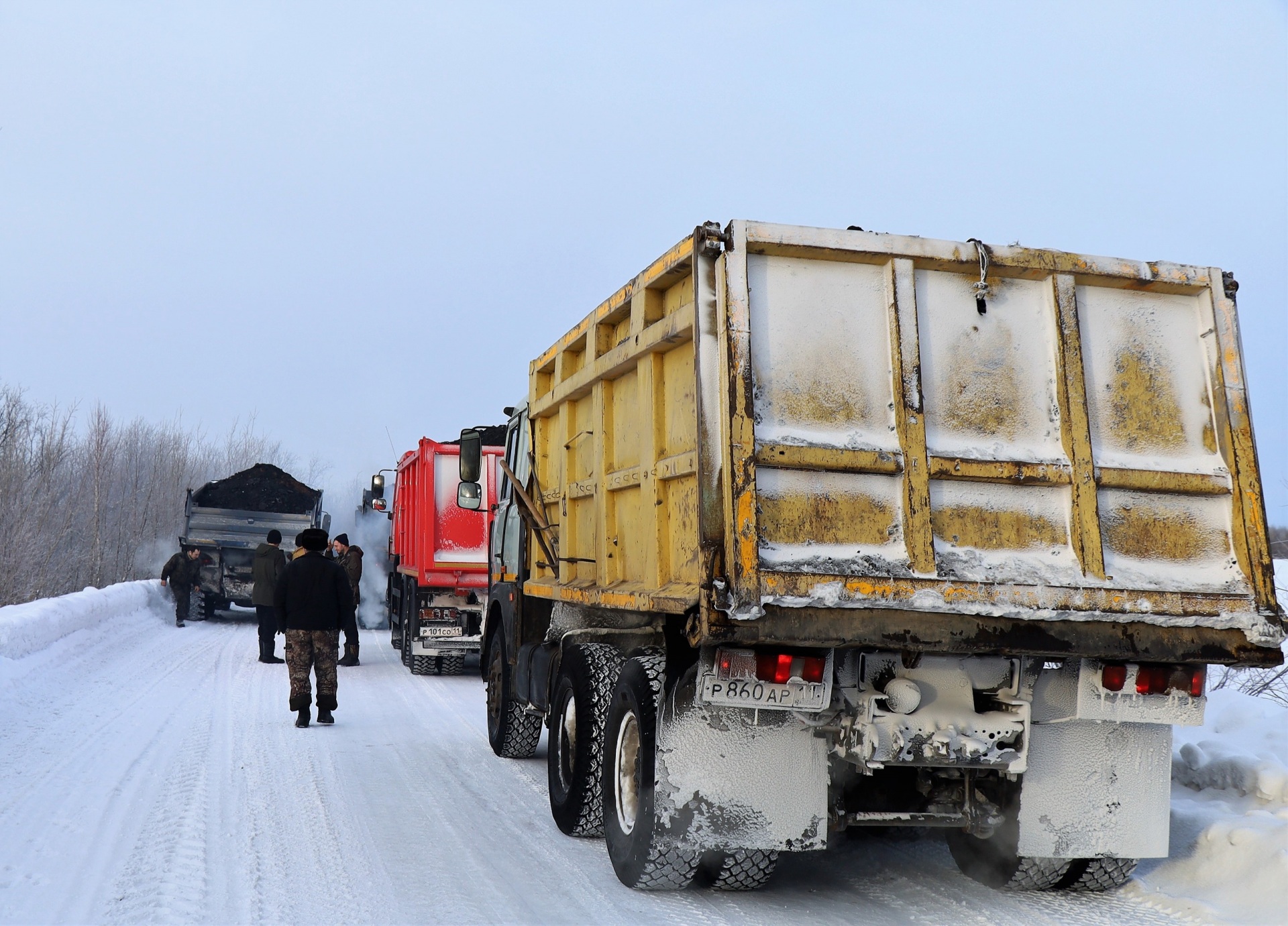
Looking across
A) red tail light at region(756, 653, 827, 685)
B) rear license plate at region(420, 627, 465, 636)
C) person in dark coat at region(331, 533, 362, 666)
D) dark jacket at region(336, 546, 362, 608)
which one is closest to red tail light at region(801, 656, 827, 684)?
red tail light at region(756, 653, 827, 685)

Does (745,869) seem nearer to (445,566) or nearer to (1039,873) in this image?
(1039,873)

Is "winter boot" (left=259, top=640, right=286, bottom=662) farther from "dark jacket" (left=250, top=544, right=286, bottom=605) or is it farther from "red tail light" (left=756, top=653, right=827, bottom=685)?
"red tail light" (left=756, top=653, right=827, bottom=685)

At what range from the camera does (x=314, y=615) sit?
9586mm

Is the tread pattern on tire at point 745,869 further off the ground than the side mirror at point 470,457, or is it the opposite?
the side mirror at point 470,457

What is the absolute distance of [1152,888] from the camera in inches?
189

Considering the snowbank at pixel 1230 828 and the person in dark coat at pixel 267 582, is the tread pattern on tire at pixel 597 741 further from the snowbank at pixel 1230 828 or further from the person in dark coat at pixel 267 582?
the person in dark coat at pixel 267 582

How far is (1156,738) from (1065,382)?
1561mm

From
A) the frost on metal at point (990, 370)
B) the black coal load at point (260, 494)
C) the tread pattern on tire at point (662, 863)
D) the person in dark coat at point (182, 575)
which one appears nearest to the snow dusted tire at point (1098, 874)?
the tread pattern on tire at point (662, 863)

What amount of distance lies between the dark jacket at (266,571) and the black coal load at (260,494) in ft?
32.1

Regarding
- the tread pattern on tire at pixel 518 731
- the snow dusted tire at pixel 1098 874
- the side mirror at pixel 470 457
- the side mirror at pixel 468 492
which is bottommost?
the snow dusted tire at pixel 1098 874

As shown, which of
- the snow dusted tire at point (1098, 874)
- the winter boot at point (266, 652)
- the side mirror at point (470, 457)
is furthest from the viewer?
the winter boot at point (266, 652)

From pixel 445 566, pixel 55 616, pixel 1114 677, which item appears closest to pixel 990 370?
pixel 1114 677

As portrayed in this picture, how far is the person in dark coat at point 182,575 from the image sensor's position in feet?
68.9

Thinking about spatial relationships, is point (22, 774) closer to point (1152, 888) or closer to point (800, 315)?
point (800, 315)
